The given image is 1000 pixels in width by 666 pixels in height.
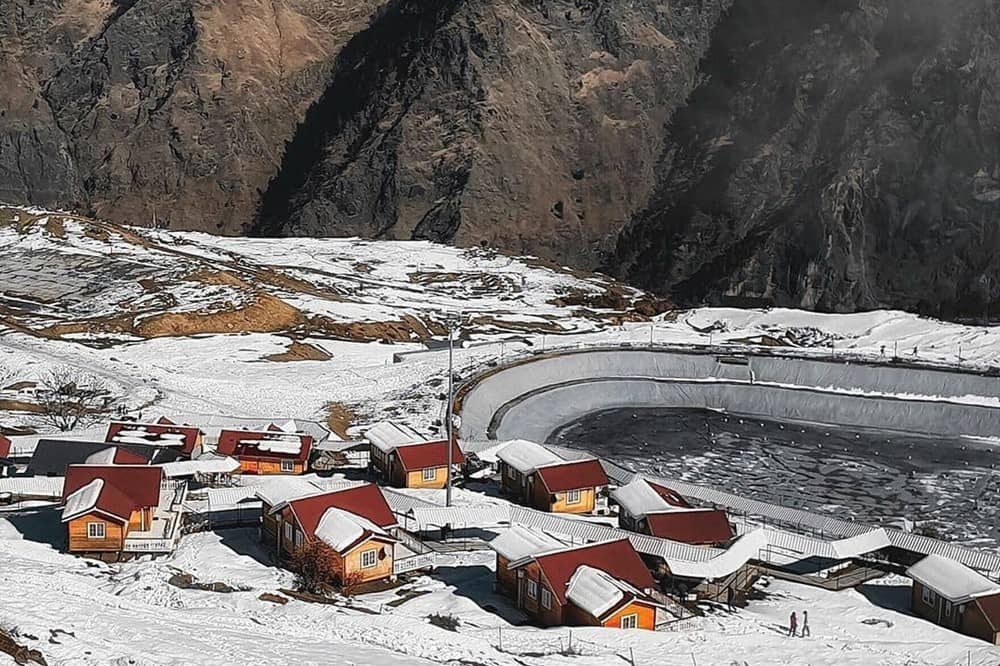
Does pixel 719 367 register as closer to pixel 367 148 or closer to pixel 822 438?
pixel 822 438

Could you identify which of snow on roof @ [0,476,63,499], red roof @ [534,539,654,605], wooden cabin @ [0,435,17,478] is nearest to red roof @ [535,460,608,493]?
red roof @ [534,539,654,605]

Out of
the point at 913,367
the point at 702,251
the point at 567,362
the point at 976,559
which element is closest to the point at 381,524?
the point at 976,559

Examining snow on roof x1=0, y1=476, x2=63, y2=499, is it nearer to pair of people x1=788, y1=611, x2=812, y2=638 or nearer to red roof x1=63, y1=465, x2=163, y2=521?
red roof x1=63, y1=465, x2=163, y2=521

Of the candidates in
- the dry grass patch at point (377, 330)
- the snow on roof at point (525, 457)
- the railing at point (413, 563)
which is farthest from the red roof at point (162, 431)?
the dry grass patch at point (377, 330)

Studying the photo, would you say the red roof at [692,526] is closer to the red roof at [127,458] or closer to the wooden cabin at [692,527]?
the wooden cabin at [692,527]

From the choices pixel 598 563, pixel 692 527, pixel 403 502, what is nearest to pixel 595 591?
pixel 598 563

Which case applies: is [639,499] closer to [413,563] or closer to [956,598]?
[413,563]
